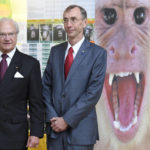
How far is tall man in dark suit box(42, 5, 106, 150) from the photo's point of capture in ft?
9.48

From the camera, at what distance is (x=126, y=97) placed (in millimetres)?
4246

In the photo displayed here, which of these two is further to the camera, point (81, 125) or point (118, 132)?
point (118, 132)

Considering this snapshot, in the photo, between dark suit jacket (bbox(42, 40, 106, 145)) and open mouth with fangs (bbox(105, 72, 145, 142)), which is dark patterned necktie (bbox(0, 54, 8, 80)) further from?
open mouth with fangs (bbox(105, 72, 145, 142))

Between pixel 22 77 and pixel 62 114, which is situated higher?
pixel 22 77

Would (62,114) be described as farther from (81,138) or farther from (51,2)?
(51,2)

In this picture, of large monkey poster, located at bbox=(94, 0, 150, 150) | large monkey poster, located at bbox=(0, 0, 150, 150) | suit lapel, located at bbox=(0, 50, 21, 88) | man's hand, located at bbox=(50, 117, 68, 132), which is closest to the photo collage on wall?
large monkey poster, located at bbox=(0, 0, 150, 150)

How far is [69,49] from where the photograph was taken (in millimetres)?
3051

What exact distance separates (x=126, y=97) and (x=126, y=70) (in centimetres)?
29

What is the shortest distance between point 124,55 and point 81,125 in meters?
1.49

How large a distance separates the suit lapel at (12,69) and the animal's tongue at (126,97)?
1.62 meters

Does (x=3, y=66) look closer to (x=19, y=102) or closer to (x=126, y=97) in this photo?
(x=19, y=102)

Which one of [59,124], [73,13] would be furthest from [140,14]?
[59,124]

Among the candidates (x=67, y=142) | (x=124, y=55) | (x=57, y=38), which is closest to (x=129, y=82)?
(x=124, y=55)

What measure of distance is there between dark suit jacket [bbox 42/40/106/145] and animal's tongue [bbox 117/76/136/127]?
1291 millimetres
